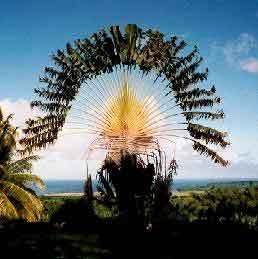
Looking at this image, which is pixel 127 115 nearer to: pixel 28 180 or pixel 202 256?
pixel 202 256

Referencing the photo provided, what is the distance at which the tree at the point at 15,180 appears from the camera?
54.9 ft

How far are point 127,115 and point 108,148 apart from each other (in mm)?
1366

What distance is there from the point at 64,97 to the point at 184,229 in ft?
22.4

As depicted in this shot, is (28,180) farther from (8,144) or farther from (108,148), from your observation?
(108,148)

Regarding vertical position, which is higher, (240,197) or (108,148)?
(108,148)

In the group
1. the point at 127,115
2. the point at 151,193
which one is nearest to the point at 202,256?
the point at 151,193

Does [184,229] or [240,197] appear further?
[240,197]

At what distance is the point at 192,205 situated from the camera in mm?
17562

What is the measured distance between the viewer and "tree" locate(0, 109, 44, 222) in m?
16.7

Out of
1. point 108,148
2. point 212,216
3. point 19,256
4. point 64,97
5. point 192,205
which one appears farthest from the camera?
point 192,205

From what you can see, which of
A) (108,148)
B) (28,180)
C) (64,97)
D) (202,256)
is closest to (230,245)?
(202,256)

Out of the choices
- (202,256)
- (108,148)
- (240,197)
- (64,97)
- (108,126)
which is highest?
(64,97)

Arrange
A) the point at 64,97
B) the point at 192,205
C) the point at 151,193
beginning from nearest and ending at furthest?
1. the point at 151,193
2. the point at 64,97
3. the point at 192,205

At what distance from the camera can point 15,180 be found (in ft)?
58.1
